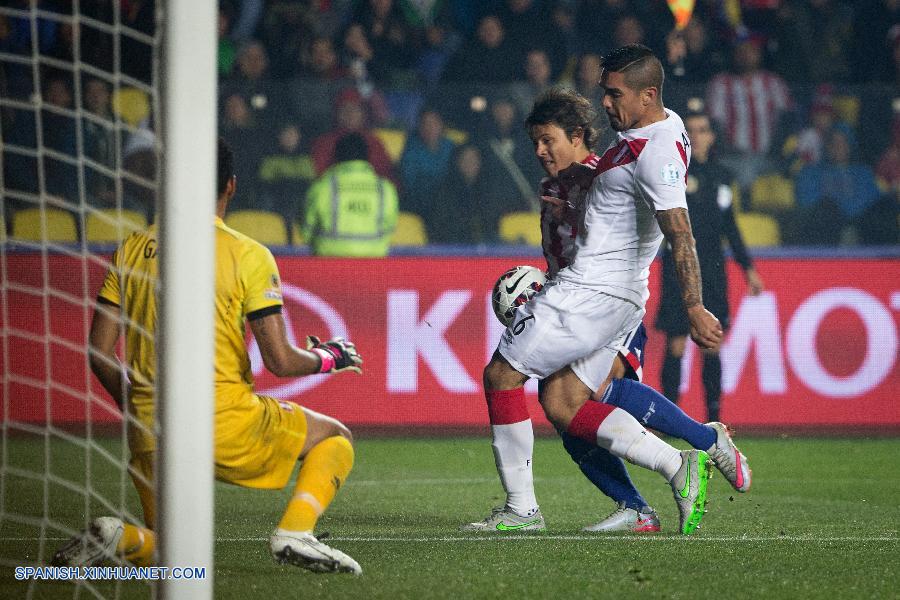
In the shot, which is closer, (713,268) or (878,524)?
(878,524)

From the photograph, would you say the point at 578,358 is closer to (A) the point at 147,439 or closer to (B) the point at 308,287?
(A) the point at 147,439

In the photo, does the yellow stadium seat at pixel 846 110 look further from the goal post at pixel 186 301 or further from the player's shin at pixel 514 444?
the goal post at pixel 186 301

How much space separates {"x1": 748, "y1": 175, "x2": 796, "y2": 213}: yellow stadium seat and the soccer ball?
198 inches

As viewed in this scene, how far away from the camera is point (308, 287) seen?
1048 cm

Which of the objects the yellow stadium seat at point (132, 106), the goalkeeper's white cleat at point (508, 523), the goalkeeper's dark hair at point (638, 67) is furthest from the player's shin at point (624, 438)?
the yellow stadium seat at point (132, 106)

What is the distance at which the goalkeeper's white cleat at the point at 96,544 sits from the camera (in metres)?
4.66

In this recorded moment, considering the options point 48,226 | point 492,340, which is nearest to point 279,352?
point 48,226

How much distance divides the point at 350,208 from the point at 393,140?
62cm

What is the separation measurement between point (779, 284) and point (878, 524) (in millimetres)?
4501

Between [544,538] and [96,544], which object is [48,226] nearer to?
[544,538]

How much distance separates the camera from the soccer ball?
243 inches

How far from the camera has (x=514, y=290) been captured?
6207 mm

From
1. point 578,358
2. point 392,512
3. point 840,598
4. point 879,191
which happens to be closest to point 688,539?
point 578,358

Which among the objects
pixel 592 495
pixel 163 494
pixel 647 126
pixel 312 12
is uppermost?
pixel 312 12
